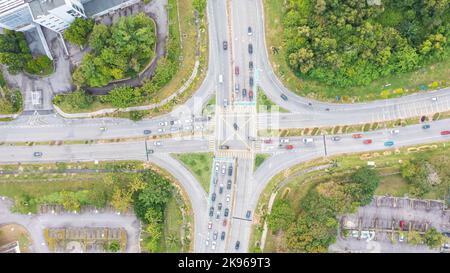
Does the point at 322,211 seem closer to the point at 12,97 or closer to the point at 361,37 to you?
the point at 361,37

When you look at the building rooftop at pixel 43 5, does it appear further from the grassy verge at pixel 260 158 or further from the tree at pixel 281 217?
the tree at pixel 281 217

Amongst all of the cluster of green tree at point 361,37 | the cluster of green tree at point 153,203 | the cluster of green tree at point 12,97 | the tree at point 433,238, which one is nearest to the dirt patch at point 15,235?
the cluster of green tree at point 12,97

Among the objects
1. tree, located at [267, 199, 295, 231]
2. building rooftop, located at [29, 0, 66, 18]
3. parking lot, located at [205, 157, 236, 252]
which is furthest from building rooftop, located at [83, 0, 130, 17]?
tree, located at [267, 199, 295, 231]

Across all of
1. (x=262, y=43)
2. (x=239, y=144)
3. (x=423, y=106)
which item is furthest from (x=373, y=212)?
(x=262, y=43)

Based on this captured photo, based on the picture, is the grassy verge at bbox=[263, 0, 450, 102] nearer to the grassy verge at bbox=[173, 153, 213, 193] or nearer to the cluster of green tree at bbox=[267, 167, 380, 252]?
the cluster of green tree at bbox=[267, 167, 380, 252]

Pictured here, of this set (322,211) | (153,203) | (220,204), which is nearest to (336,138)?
(322,211)

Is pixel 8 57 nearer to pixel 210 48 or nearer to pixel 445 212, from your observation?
pixel 210 48

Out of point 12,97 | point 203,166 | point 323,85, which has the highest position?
point 323,85

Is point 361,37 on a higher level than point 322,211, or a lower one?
higher
